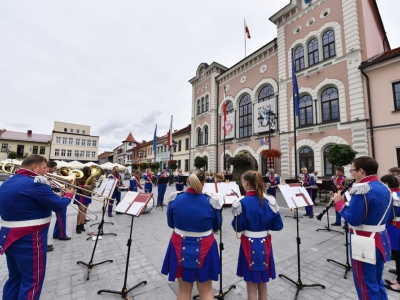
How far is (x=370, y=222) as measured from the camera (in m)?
2.39

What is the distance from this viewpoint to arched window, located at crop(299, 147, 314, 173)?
15695 millimetres

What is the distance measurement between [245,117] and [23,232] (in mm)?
22509

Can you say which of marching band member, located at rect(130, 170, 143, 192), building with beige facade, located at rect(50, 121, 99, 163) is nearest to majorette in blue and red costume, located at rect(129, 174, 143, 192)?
marching band member, located at rect(130, 170, 143, 192)

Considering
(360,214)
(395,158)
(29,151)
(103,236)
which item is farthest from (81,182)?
(29,151)

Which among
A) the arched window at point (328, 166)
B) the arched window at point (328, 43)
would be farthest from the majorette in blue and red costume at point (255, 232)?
the arched window at point (328, 43)

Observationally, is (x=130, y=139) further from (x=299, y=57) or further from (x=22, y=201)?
(x=22, y=201)

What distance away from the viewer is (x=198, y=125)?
29.6 m

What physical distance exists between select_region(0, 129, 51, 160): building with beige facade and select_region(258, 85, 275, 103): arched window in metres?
54.9

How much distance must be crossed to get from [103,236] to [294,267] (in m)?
5.28

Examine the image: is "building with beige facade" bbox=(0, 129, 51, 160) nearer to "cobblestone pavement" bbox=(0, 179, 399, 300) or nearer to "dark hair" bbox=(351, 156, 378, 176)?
"cobblestone pavement" bbox=(0, 179, 399, 300)

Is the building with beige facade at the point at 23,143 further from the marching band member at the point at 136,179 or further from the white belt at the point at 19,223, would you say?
the white belt at the point at 19,223

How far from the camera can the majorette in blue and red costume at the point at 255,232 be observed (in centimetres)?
246

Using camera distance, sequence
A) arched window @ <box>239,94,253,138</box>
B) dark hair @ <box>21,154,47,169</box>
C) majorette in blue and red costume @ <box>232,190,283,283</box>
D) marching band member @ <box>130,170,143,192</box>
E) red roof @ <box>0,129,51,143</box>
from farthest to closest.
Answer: red roof @ <box>0,129,51,143</box>, arched window @ <box>239,94,253,138</box>, marching band member @ <box>130,170,143,192</box>, dark hair @ <box>21,154,47,169</box>, majorette in blue and red costume @ <box>232,190,283,283</box>

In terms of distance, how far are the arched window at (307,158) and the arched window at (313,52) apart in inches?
294
